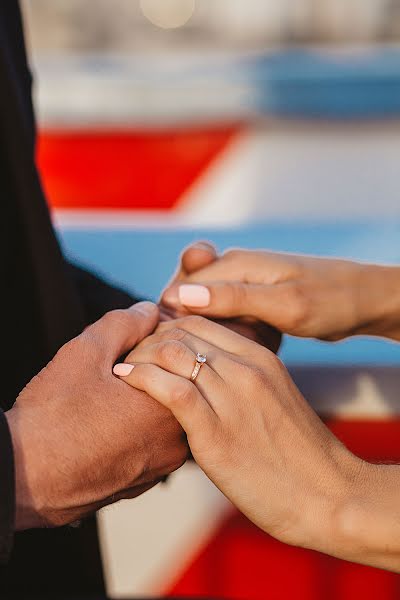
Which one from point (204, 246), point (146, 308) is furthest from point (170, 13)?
point (146, 308)

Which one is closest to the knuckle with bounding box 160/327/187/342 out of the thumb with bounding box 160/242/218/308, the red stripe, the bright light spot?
the thumb with bounding box 160/242/218/308

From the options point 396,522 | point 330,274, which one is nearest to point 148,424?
point 396,522

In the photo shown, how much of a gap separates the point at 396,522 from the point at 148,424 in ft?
0.72

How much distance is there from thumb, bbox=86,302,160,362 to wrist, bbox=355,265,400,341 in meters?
0.25

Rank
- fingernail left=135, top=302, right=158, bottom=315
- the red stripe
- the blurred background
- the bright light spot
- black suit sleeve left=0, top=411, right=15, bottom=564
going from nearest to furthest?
black suit sleeve left=0, top=411, right=15, bottom=564 < fingernail left=135, top=302, right=158, bottom=315 < the blurred background < the red stripe < the bright light spot

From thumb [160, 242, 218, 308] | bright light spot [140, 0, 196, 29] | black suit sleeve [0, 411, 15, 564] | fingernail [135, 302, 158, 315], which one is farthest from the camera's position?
bright light spot [140, 0, 196, 29]

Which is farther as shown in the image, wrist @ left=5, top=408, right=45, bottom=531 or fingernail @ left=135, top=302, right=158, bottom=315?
fingernail @ left=135, top=302, right=158, bottom=315

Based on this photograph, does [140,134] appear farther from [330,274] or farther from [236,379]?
[236,379]

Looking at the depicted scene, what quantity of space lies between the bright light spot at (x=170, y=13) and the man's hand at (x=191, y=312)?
464cm

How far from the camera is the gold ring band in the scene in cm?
70

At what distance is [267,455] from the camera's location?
0.69m

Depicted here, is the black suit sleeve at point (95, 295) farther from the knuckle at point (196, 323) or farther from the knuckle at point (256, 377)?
the knuckle at point (256, 377)

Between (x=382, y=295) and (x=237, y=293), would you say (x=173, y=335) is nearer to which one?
(x=237, y=293)

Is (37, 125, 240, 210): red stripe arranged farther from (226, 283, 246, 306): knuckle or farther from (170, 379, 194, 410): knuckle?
(170, 379, 194, 410): knuckle
